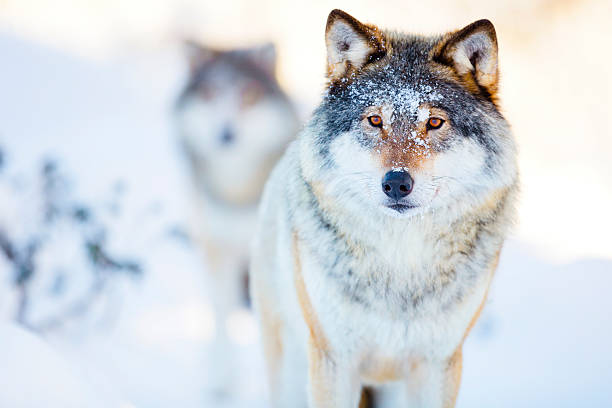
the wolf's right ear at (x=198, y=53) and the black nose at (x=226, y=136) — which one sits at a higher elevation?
the wolf's right ear at (x=198, y=53)

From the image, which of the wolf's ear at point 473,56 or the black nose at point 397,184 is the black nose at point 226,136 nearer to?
the wolf's ear at point 473,56

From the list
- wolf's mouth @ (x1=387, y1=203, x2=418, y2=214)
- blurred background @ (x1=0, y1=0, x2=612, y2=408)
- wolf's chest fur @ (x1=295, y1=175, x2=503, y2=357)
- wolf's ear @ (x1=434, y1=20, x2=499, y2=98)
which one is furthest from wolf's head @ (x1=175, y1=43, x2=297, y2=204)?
wolf's mouth @ (x1=387, y1=203, x2=418, y2=214)

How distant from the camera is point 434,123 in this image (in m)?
2.14

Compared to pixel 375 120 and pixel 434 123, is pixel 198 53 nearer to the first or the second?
pixel 375 120

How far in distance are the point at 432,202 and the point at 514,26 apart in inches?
208

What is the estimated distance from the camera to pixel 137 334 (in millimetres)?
4387

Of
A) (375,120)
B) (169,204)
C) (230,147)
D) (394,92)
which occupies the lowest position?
(169,204)

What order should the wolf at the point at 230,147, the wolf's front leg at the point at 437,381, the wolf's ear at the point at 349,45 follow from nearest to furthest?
the wolf's ear at the point at 349,45
the wolf's front leg at the point at 437,381
the wolf at the point at 230,147

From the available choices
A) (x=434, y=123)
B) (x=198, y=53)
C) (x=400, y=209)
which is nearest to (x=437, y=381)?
(x=400, y=209)

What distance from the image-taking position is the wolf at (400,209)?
2139 millimetres


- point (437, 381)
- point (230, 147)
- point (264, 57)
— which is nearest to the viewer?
point (437, 381)

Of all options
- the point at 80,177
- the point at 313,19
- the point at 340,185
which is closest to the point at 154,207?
the point at 80,177

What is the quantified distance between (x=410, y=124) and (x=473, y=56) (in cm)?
42

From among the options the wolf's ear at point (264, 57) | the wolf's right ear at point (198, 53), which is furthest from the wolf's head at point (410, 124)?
the wolf's right ear at point (198, 53)
